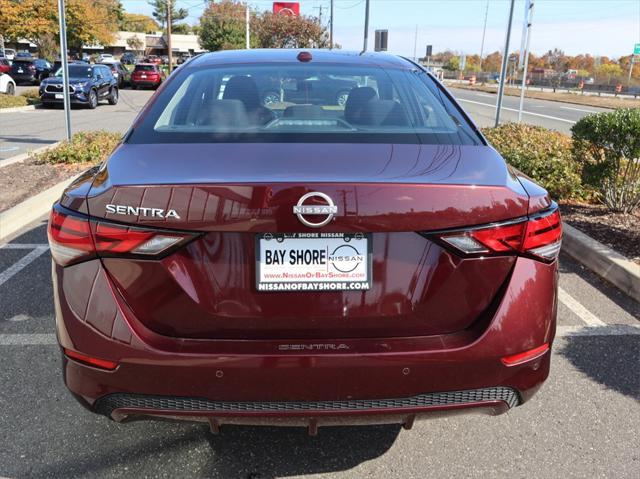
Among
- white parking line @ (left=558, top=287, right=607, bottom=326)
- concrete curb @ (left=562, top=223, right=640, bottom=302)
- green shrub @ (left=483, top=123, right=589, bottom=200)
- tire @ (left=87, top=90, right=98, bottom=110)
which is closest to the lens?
white parking line @ (left=558, top=287, right=607, bottom=326)

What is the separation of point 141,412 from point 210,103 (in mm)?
1459

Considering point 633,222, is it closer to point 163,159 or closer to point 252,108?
point 252,108

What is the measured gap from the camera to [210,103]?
2.82 m

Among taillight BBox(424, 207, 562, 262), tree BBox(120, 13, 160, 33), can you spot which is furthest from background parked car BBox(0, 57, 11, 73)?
tree BBox(120, 13, 160, 33)

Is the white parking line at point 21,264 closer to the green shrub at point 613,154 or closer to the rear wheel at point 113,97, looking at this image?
the green shrub at point 613,154

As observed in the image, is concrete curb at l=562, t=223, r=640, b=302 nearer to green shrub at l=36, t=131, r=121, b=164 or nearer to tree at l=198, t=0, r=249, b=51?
green shrub at l=36, t=131, r=121, b=164

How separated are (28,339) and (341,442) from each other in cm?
212

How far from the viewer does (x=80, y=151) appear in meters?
8.89

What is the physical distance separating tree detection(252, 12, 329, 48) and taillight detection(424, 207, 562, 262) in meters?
45.1

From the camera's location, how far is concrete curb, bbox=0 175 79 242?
5.82 meters

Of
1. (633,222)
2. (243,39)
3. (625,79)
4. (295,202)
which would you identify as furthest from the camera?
(243,39)

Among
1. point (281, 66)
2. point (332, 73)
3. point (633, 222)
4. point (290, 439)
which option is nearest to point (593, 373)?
point (290, 439)

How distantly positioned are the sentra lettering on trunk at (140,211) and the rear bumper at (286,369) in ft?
0.64

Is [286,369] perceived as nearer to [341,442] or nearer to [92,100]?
[341,442]
